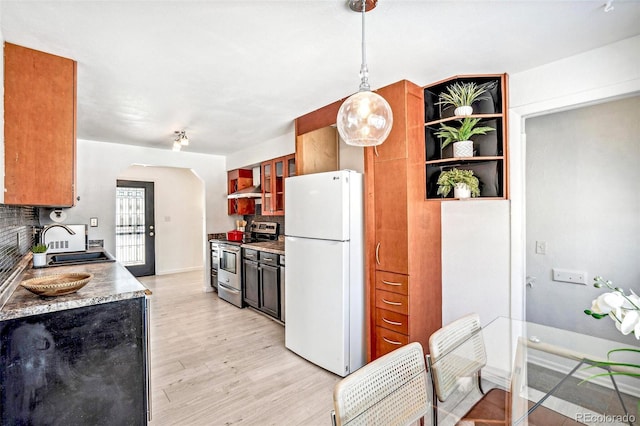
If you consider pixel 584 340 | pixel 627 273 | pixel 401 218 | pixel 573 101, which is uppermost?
pixel 573 101

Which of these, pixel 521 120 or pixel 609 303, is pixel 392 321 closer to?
pixel 609 303

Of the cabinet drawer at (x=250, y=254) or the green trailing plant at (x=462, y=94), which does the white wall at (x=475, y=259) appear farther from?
the cabinet drawer at (x=250, y=254)

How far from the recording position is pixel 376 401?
121 centimetres

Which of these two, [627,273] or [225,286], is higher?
[627,273]

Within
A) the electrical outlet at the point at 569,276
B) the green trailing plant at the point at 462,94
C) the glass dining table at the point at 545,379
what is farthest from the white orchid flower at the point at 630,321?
the electrical outlet at the point at 569,276

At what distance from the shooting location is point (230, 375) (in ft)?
8.64

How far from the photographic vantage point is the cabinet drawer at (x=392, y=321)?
242cm

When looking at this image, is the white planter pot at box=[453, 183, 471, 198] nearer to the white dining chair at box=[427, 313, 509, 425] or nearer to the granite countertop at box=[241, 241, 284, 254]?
the white dining chair at box=[427, 313, 509, 425]

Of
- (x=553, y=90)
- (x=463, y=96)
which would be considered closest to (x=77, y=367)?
(x=463, y=96)

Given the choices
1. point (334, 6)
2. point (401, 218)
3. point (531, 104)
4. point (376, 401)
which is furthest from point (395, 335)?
point (334, 6)

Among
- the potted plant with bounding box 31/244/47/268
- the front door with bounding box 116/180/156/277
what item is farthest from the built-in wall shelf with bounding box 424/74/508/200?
the front door with bounding box 116/180/156/277

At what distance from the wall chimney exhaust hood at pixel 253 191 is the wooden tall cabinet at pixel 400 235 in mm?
2402

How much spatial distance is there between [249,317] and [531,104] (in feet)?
12.0

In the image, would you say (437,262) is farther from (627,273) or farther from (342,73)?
(342,73)
